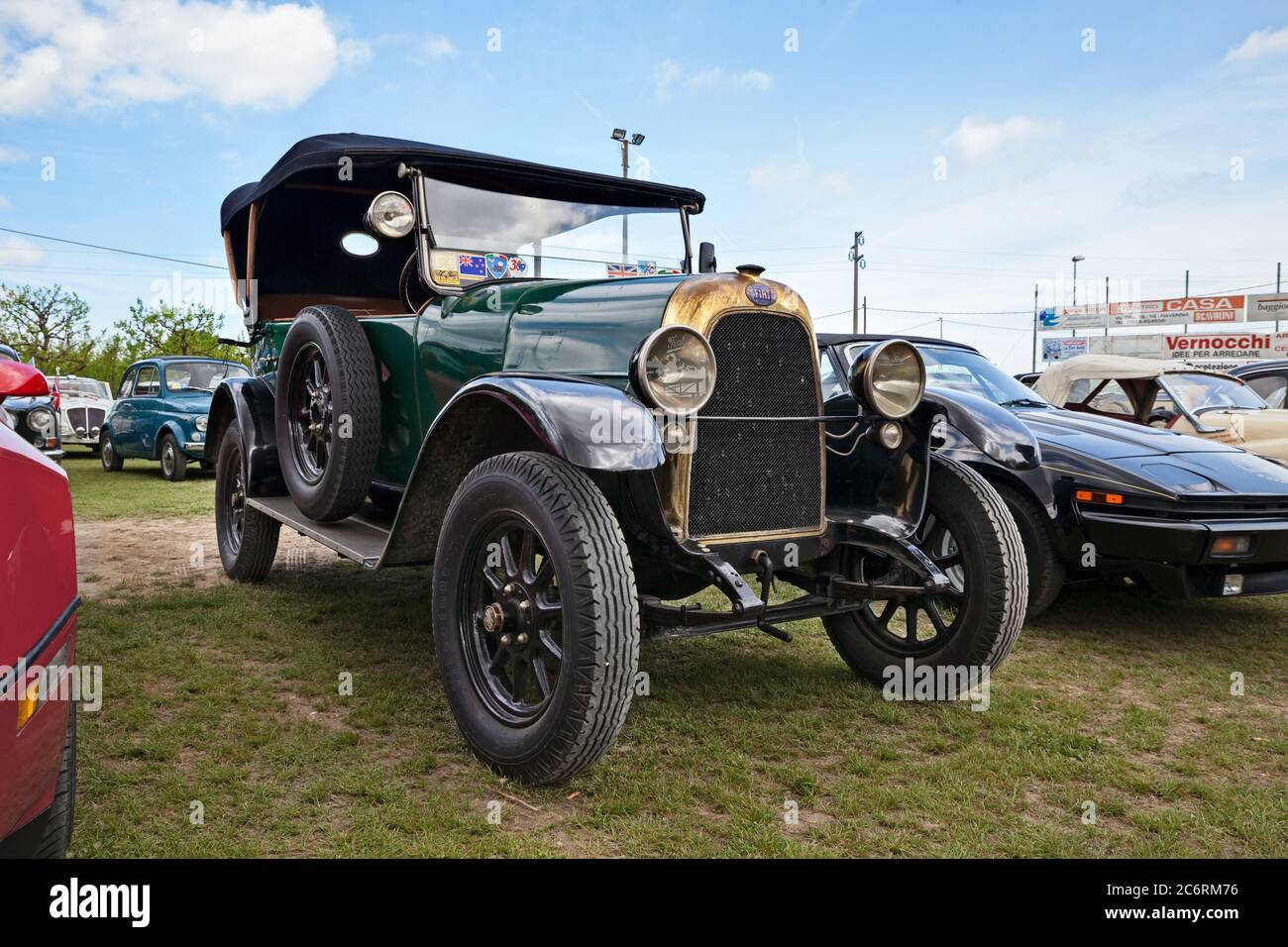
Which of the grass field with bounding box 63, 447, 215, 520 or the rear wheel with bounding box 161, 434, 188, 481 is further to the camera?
the rear wheel with bounding box 161, 434, 188, 481

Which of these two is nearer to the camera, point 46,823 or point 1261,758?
point 46,823

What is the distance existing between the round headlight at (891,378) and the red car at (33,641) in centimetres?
256

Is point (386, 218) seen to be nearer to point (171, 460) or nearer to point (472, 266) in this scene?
point (472, 266)

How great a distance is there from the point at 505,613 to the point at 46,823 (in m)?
1.33

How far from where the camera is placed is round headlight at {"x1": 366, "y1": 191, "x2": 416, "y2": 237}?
13.3 feet

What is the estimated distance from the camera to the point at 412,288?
433cm

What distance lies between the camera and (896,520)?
3445 mm

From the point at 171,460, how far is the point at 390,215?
10211 mm

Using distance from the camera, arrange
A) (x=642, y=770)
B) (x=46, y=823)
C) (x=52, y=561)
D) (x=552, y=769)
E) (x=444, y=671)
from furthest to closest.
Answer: (x=444, y=671), (x=642, y=770), (x=552, y=769), (x=46, y=823), (x=52, y=561)

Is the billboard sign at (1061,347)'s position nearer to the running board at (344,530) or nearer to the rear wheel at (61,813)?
the running board at (344,530)

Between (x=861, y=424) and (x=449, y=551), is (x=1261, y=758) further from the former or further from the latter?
(x=449, y=551)

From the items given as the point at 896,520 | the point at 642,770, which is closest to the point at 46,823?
the point at 642,770

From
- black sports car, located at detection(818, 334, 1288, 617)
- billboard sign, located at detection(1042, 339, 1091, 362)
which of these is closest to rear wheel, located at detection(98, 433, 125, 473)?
black sports car, located at detection(818, 334, 1288, 617)

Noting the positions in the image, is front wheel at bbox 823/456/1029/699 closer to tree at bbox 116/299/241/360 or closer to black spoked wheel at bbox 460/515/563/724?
black spoked wheel at bbox 460/515/563/724
